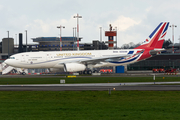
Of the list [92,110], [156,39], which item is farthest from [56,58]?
[92,110]

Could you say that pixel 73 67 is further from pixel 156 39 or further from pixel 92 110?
pixel 92 110

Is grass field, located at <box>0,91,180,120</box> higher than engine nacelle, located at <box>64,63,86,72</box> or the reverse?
the reverse

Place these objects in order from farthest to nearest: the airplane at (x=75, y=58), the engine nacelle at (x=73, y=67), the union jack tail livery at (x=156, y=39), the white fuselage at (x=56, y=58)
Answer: the union jack tail livery at (x=156, y=39) < the white fuselage at (x=56, y=58) < the airplane at (x=75, y=58) < the engine nacelle at (x=73, y=67)

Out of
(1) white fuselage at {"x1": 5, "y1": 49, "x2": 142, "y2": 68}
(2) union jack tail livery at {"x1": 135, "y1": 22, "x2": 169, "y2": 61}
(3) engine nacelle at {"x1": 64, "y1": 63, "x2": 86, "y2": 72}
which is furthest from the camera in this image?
(2) union jack tail livery at {"x1": 135, "y1": 22, "x2": 169, "y2": 61}

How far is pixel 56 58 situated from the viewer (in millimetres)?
57250

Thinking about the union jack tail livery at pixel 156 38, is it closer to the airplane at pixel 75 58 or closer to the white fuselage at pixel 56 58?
the airplane at pixel 75 58

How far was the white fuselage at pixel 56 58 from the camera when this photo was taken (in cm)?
5638

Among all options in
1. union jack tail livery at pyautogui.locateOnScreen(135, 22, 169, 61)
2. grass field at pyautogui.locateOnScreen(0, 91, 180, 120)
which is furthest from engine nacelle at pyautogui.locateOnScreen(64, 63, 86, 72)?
grass field at pyautogui.locateOnScreen(0, 91, 180, 120)

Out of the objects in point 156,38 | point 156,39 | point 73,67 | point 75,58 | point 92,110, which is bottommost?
point 92,110

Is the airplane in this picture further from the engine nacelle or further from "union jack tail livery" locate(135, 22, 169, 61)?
"union jack tail livery" locate(135, 22, 169, 61)

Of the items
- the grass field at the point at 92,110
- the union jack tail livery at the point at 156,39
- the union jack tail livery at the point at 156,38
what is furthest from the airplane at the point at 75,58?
the grass field at the point at 92,110

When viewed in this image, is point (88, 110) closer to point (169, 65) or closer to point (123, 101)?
point (123, 101)

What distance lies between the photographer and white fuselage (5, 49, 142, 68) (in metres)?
56.4

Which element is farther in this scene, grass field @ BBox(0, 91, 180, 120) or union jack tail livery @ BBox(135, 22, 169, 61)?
union jack tail livery @ BBox(135, 22, 169, 61)
